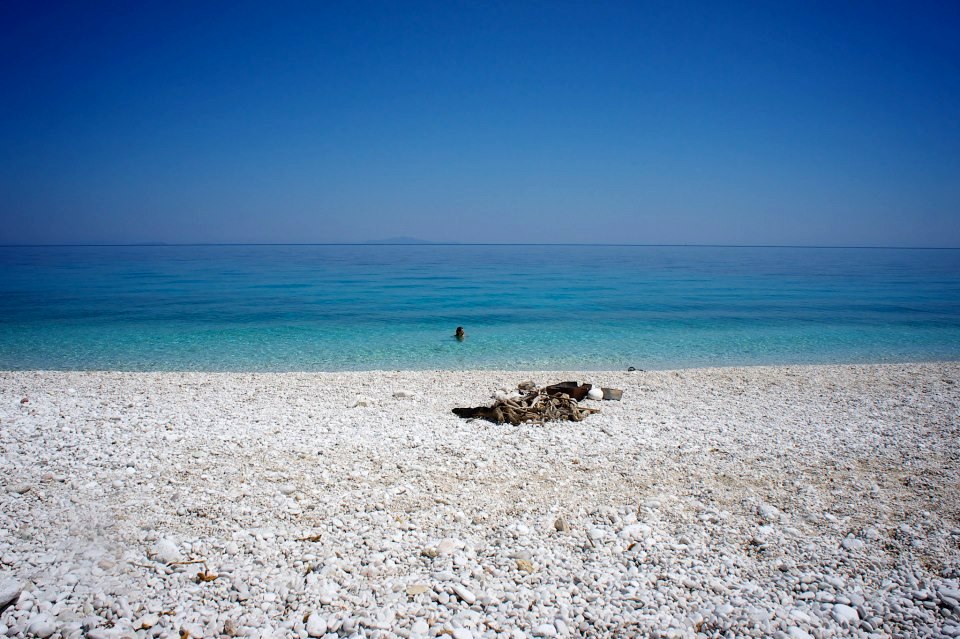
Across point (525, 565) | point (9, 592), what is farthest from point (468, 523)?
point (9, 592)

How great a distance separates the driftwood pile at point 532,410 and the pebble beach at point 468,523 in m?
0.25

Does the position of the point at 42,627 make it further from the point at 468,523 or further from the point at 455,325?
the point at 455,325

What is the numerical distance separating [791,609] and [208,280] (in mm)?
47640

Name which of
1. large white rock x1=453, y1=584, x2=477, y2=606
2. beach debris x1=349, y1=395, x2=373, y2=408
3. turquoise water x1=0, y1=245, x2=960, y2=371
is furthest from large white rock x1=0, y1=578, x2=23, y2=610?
turquoise water x1=0, y1=245, x2=960, y2=371

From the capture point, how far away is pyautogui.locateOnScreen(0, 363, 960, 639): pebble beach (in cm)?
403

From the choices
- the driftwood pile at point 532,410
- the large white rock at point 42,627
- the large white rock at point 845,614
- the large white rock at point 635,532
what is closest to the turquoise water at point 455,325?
the driftwood pile at point 532,410

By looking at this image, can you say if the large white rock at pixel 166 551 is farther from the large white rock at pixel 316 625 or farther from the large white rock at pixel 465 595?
the large white rock at pixel 465 595

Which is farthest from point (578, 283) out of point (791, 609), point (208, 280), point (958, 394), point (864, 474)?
point (791, 609)

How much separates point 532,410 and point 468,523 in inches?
146

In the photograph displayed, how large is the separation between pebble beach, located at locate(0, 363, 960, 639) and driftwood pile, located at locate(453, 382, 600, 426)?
0.81 feet

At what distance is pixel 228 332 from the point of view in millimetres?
20781

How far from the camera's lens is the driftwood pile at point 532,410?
8688 millimetres

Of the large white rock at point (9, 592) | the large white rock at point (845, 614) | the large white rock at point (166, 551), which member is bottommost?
the large white rock at point (845, 614)

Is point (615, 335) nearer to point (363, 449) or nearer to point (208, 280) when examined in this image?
point (363, 449)
